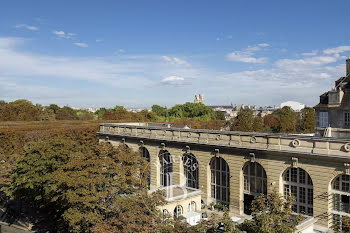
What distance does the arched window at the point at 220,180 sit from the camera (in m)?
29.0

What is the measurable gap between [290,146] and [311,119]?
65.9 meters

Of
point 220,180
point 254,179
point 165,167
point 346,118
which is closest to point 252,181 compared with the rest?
point 254,179

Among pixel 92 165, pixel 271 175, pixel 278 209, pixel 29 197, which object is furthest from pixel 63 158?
pixel 278 209

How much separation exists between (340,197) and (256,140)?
7424mm

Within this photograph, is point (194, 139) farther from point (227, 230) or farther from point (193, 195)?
point (227, 230)

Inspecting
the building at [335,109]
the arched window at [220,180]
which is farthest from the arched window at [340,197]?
the building at [335,109]

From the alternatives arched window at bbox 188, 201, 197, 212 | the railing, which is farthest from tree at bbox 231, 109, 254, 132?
arched window at bbox 188, 201, 197, 212

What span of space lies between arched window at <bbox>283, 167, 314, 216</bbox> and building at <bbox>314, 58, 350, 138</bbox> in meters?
12.8

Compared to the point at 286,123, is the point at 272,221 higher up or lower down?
lower down

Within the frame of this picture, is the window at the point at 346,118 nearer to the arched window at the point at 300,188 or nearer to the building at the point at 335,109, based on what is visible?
the building at the point at 335,109

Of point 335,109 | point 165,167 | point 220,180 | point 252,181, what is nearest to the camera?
point 252,181

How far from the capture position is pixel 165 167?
1369 inches

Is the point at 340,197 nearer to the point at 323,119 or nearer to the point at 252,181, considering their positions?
the point at 252,181

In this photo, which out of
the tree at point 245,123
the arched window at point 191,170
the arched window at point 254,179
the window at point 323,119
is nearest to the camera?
the arched window at point 254,179
